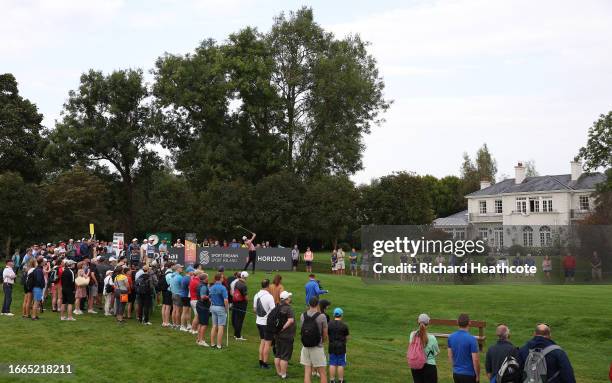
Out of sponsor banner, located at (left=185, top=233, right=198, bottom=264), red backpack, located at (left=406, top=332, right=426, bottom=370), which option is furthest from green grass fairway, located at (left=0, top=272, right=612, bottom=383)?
sponsor banner, located at (left=185, top=233, right=198, bottom=264)

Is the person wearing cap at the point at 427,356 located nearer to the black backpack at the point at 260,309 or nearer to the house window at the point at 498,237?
the black backpack at the point at 260,309

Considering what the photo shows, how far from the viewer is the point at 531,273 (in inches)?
1262

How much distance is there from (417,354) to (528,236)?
21.6m

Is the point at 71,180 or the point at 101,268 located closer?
the point at 101,268

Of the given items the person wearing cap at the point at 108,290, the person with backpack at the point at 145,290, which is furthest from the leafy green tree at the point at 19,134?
the person with backpack at the point at 145,290

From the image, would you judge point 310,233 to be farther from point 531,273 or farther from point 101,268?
point 101,268

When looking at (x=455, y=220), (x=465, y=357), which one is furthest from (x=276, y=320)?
(x=455, y=220)

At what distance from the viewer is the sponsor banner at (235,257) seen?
127 feet

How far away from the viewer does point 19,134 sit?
56.0 meters

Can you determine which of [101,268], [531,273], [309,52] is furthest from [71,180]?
[531,273]

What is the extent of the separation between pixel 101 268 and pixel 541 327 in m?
17.4

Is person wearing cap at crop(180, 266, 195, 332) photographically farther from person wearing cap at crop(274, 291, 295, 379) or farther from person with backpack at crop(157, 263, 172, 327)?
person wearing cap at crop(274, 291, 295, 379)

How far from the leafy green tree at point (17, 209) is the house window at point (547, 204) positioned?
57845 mm

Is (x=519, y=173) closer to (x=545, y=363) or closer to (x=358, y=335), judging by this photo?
(x=358, y=335)
